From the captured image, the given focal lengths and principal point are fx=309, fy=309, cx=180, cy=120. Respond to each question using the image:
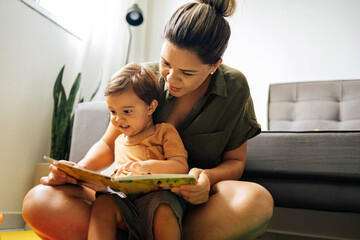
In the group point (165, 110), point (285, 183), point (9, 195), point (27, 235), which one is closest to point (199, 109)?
point (165, 110)

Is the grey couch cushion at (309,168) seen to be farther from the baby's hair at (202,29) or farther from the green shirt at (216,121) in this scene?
the baby's hair at (202,29)

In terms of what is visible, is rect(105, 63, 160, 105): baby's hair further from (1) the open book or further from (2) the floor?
(2) the floor

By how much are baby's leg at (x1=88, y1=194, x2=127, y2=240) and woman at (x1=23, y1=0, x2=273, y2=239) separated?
7 cm

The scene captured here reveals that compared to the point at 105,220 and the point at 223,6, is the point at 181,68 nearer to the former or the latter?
the point at 223,6

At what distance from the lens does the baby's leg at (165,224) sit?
0.65m

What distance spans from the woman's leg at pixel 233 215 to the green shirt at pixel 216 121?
20cm

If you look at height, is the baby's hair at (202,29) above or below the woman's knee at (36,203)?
above

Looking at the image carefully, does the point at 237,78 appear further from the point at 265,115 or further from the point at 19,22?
the point at 265,115

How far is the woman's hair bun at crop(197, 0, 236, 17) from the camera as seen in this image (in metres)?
0.86

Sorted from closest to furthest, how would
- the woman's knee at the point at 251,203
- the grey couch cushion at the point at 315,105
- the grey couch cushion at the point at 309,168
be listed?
1. the woman's knee at the point at 251,203
2. the grey couch cushion at the point at 309,168
3. the grey couch cushion at the point at 315,105

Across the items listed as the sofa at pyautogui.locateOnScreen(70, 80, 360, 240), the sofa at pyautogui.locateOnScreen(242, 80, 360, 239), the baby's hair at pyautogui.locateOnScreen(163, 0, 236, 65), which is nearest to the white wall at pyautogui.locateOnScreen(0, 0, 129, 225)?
the sofa at pyautogui.locateOnScreen(70, 80, 360, 240)

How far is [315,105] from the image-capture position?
2150mm

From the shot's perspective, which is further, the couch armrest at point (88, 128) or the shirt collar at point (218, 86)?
the couch armrest at point (88, 128)

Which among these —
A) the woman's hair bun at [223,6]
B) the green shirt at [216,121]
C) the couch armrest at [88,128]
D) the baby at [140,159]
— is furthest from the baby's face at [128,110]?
the couch armrest at [88,128]
